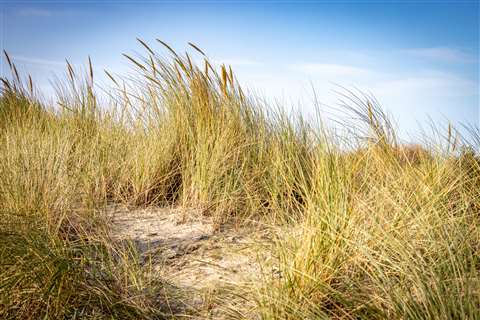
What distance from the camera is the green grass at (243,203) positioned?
4.07ft

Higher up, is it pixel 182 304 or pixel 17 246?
pixel 17 246

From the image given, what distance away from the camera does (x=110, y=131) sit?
331cm

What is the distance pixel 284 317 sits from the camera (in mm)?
Answer: 1150

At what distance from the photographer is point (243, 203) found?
7.70 ft

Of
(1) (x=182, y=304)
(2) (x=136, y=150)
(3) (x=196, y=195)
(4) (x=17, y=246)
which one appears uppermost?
(2) (x=136, y=150)

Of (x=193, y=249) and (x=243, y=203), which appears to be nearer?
(x=193, y=249)

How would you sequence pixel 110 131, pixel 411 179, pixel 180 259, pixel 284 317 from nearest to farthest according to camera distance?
pixel 284 317 < pixel 180 259 < pixel 411 179 < pixel 110 131

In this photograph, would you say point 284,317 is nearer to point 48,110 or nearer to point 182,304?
point 182,304

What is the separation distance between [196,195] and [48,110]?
2705 mm

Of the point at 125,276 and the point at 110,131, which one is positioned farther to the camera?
the point at 110,131

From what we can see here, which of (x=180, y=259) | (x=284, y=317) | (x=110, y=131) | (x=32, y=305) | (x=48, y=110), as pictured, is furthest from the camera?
(x=48, y=110)

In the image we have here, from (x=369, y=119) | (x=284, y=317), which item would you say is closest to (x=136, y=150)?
(x=369, y=119)

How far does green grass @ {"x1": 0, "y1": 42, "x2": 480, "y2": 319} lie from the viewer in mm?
1241

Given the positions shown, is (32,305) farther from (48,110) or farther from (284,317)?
(48,110)
